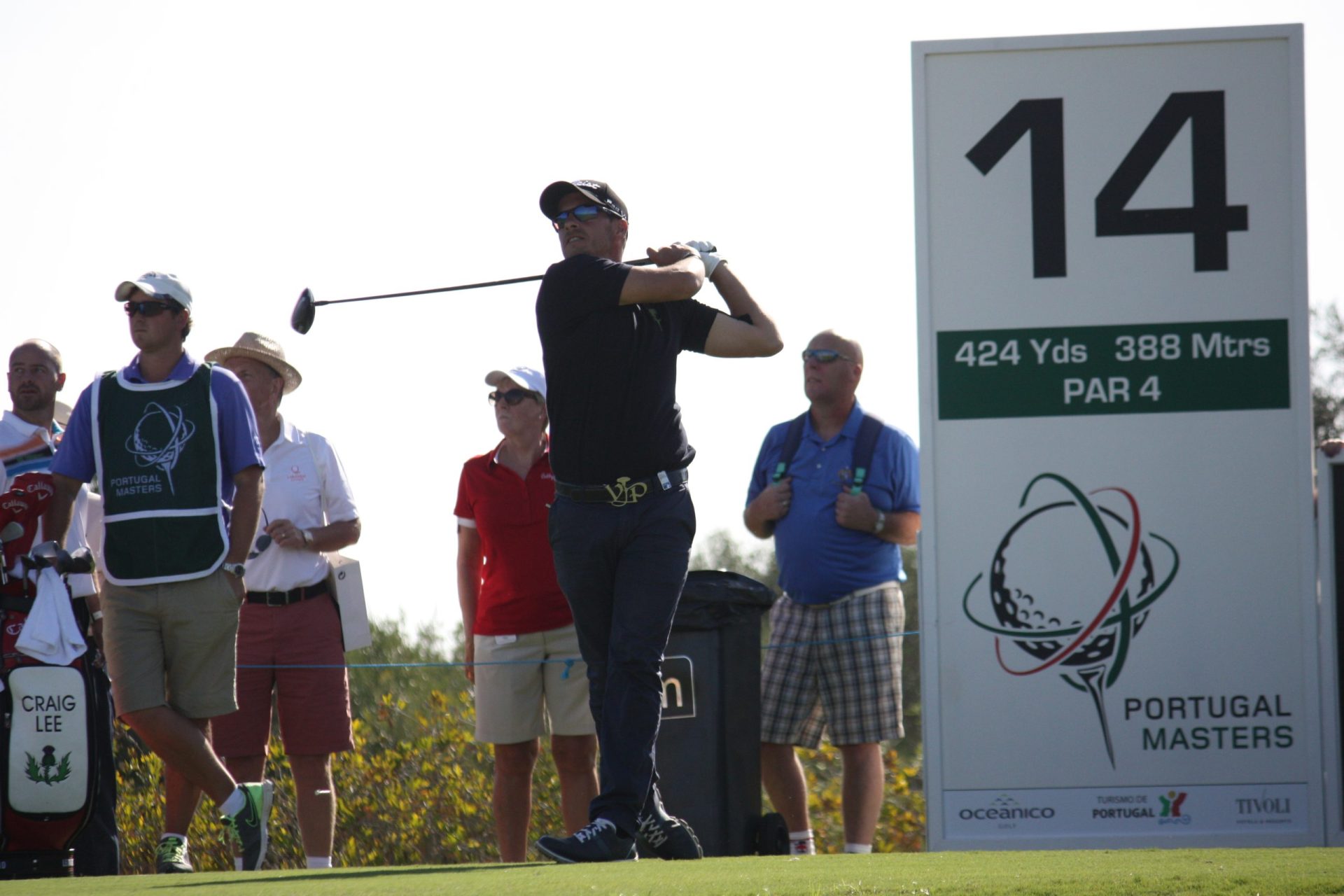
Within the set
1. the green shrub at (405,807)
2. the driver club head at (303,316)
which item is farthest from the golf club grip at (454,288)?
the green shrub at (405,807)

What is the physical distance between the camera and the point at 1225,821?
543 cm

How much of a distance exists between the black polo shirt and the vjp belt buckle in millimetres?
19

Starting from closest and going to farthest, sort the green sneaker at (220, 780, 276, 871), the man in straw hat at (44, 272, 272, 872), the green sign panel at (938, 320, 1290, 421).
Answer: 1. the green sign panel at (938, 320, 1290, 421)
2. the green sneaker at (220, 780, 276, 871)
3. the man in straw hat at (44, 272, 272, 872)

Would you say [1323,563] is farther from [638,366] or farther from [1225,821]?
[638,366]

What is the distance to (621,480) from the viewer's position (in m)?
4.94

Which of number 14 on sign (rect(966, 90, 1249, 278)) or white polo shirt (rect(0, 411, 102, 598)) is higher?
number 14 on sign (rect(966, 90, 1249, 278))

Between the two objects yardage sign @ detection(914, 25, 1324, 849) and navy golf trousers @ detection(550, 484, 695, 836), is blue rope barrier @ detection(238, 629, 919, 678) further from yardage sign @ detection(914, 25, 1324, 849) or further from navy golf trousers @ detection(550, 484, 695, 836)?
navy golf trousers @ detection(550, 484, 695, 836)

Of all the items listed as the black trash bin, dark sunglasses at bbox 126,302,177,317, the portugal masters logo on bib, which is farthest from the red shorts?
dark sunglasses at bbox 126,302,177,317

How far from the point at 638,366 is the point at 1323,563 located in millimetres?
2310

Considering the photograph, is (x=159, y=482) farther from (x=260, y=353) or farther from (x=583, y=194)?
(x=583, y=194)

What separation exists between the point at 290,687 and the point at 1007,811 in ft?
9.66

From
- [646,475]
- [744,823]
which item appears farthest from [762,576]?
[646,475]

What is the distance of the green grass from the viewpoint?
148 inches

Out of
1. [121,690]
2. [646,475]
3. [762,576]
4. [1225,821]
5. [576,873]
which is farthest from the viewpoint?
[762,576]
